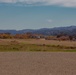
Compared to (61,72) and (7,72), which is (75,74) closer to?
(61,72)

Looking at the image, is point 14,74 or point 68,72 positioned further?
point 68,72

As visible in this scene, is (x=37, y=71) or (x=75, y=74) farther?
(x=37, y=71)

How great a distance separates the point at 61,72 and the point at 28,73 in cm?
210

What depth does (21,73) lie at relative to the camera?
1634 centimetres

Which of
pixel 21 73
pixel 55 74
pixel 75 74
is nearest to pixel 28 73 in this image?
pixel 21 73

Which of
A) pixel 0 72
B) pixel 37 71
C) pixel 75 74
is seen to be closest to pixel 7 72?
pixel 0 72

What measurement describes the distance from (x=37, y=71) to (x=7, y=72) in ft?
6.28

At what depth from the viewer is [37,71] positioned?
17.2 m

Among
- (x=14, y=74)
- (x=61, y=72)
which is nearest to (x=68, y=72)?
(x=61, y=72)

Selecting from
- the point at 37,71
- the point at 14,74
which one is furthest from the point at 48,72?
the point at 14,74

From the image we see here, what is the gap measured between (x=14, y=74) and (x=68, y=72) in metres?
3.43

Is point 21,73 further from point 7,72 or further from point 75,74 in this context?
point 75,74

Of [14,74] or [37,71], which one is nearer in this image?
[14,74]

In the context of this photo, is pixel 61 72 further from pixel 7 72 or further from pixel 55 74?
pixel 7 72
